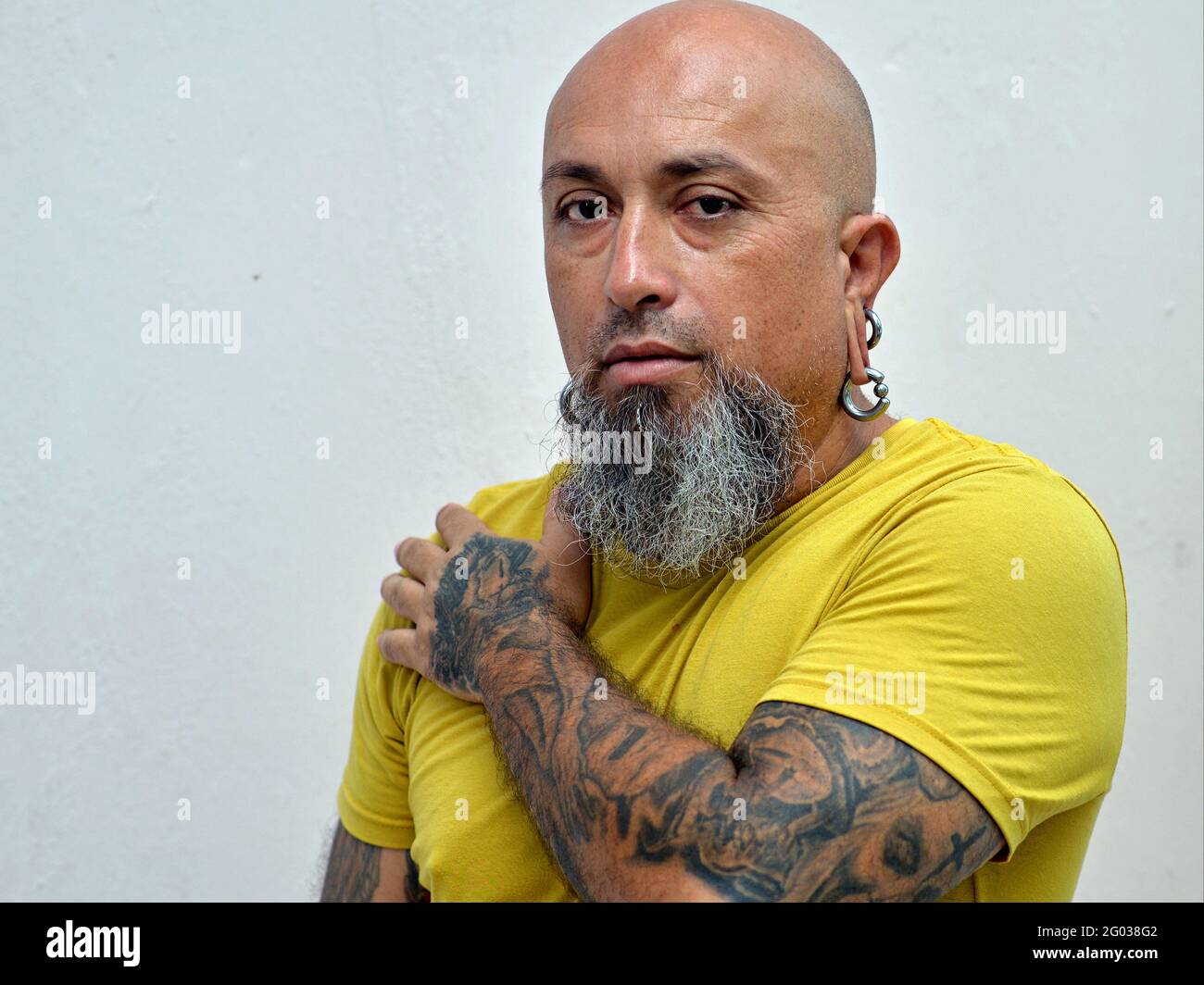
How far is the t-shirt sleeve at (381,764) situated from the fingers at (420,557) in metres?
0.08

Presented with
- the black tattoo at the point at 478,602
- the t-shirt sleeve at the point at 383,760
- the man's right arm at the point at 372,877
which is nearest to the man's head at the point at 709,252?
the black tattoo at the point at 478,602

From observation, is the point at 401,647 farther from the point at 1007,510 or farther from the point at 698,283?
the point at 1007,510

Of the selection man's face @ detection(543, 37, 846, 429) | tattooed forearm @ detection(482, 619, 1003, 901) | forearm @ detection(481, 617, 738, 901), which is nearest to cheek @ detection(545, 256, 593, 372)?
man's face @ detection(543, 37, 846, 429)

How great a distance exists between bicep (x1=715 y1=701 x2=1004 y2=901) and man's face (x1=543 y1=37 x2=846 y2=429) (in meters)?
0.47

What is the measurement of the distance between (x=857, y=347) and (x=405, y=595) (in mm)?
643

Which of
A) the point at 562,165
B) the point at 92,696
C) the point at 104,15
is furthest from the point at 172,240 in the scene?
the point at 562,165

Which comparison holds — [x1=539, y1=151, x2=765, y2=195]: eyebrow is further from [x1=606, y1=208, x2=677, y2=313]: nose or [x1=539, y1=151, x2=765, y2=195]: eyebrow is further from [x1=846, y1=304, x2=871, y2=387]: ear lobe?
[x1=846, y1=304, x2=871, y2=387]: ear lobe

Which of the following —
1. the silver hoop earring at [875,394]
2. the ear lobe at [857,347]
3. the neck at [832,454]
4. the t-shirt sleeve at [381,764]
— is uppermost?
the ear lobe at [857,347]

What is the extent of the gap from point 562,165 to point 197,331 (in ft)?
3.34

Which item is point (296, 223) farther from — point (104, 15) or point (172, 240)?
point (104, 15)

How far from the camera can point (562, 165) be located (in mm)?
1528

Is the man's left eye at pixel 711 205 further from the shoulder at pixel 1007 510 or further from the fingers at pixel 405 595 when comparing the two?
the fingers at pixel 405 595

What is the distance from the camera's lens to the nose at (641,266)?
142 cm

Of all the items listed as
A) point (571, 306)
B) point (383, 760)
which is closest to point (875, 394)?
point (571, 306)
